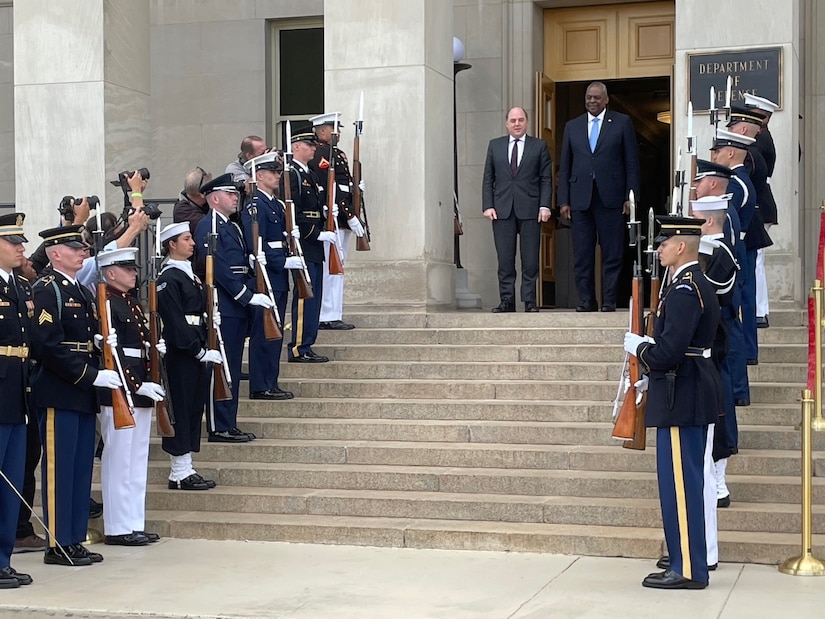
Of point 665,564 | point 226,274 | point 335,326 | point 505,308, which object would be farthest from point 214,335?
point 505,308

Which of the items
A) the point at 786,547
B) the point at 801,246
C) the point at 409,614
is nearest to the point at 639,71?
the point at 801,246

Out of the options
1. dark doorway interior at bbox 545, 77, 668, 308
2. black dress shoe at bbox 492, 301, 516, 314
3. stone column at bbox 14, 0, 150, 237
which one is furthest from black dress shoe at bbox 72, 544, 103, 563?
dark doorway interior at bbox 545, 77, 668, 308

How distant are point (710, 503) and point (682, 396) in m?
0.69

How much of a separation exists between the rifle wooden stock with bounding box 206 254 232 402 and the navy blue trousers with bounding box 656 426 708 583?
3.63m

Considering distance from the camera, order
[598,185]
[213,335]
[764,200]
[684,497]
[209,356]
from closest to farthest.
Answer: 1. [684,497]
2. [209,356]
3. [213,335]
4. [764,200]
5. [598,185]

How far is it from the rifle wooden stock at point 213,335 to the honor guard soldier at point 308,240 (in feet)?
5.83

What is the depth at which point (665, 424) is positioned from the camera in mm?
7762

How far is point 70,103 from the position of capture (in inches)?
570

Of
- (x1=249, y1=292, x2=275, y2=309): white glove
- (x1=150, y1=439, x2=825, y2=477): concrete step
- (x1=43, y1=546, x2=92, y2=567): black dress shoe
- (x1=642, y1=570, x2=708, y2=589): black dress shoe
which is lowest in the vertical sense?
(x1=43, y1=546, x2=92, y2=567): black dress shoe

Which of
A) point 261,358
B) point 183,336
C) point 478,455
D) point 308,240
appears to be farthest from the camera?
point 308,240

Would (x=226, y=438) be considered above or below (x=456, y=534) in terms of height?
above

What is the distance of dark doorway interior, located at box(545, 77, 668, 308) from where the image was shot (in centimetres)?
1778

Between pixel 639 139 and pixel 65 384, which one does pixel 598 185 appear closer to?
pixel 65 384

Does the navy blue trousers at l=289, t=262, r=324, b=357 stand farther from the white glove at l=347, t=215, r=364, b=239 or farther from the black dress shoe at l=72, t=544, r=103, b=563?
the black dress shoe at l=72, t=544, r=103, b=563
